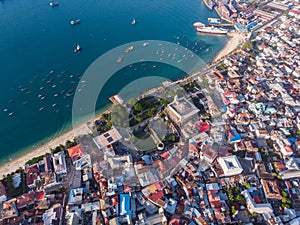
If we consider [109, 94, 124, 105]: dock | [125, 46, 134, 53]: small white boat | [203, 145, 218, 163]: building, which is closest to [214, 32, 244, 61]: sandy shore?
[125, 46, 134, 53]: small white boat

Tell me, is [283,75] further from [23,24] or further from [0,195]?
[23,24]

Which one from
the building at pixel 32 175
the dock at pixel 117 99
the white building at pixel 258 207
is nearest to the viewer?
the white building at pixel 258 207

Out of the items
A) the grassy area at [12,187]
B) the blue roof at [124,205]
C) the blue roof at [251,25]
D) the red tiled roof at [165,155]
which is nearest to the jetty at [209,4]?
the blue roof at [251,25]

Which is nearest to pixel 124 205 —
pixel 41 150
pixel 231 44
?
pixel 41 150

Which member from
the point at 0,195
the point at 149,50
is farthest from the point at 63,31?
the point at 0,195

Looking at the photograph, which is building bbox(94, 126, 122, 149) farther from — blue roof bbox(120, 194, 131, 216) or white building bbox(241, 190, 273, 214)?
white building bbox(241, 190, 273, 214)

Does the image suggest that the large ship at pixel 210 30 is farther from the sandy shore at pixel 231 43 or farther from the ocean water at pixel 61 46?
the sandy shore at pixel 231 43
